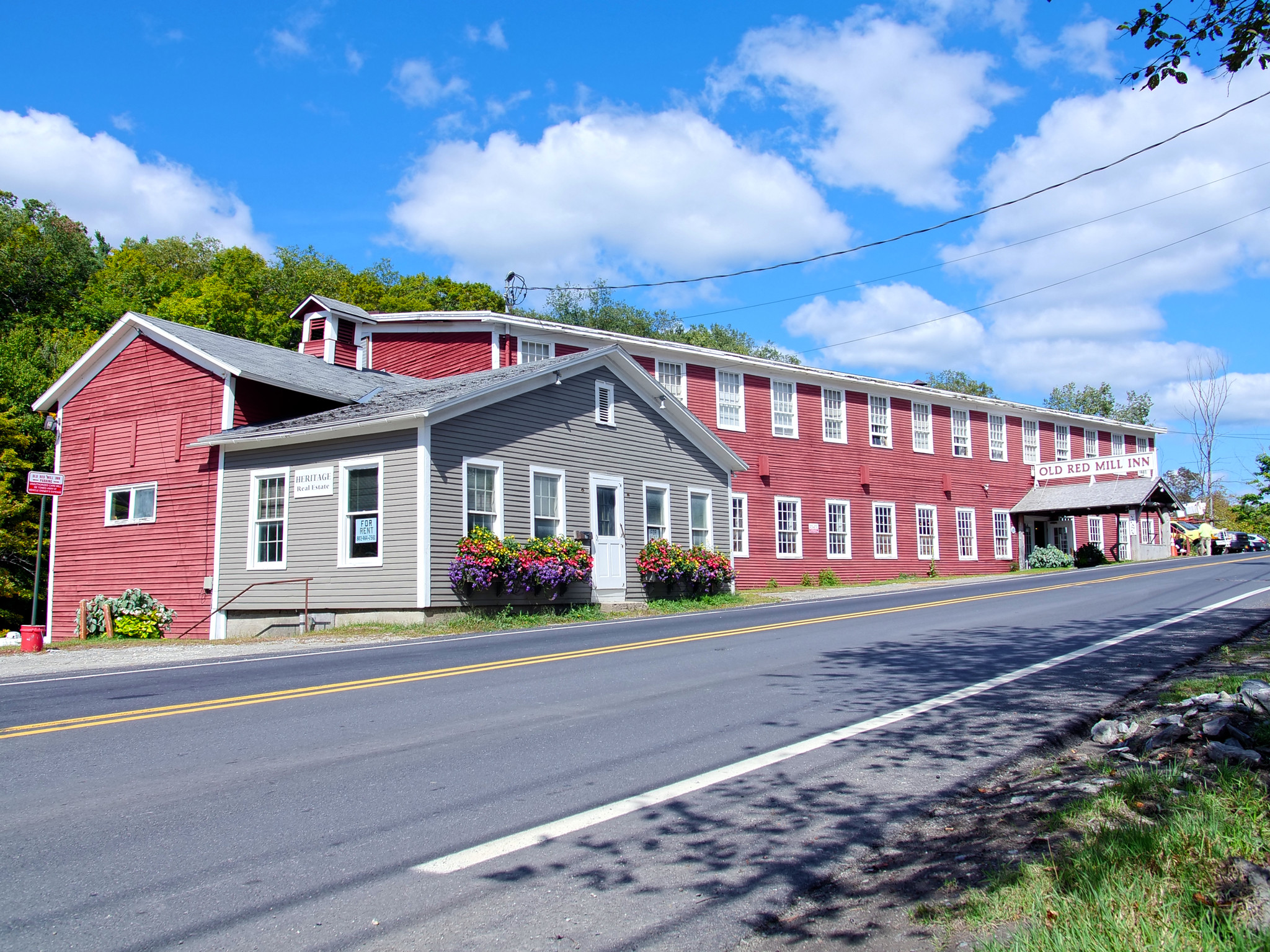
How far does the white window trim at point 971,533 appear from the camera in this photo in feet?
126

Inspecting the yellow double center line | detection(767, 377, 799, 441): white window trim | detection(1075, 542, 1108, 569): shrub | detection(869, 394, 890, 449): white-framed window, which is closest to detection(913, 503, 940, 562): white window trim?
detection(869, 394, 890, 449): white-framed window

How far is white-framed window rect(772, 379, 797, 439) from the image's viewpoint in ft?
106

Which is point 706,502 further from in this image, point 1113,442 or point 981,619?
point 1113,442

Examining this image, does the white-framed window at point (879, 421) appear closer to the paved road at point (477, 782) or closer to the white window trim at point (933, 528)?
the white window trim at point (933, 528)

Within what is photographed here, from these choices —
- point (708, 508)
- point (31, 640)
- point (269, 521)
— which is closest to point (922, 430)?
point (708, 508)

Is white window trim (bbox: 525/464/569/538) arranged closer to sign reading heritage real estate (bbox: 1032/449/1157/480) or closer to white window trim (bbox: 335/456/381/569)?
white window trim (bbox: 335/456/381/569)

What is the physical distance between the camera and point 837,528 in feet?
110

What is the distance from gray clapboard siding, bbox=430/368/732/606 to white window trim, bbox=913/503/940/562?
13385 mm

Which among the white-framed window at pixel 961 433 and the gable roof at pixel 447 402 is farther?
the white-framed window at pixel 961 433

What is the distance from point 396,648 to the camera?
1346 cm

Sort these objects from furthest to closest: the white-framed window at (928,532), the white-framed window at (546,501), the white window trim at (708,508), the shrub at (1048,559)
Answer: the shrub at (1048,559)
the white-framed window at (928,532)
the white window trim at (708,508)
the white-framed window at (546,501)

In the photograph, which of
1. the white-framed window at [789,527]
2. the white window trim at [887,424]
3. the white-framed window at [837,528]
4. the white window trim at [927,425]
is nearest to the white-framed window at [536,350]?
the white-framed window at [789,527]

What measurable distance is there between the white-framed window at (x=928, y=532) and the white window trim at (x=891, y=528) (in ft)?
4.32


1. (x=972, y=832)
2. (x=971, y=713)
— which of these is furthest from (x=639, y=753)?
(x=971, y=713)
